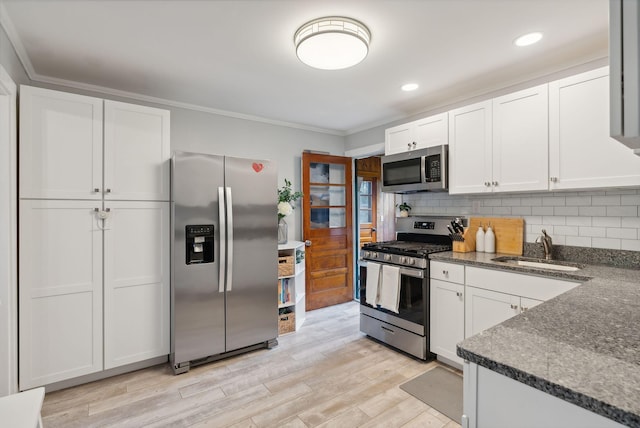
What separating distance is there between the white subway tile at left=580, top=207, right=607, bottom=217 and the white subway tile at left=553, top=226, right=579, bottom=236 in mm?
126

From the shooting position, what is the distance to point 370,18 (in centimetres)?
192

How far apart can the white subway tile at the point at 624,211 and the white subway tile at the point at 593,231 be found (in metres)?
0.12

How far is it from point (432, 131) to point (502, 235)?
45.7 inches

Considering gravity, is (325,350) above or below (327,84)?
below

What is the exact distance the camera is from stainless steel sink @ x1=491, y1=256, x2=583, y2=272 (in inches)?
91.7

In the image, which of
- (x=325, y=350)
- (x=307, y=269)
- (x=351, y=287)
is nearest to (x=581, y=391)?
(x=325, y=350)

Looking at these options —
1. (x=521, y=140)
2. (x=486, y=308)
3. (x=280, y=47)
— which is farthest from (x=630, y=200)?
(x=280, y=47)

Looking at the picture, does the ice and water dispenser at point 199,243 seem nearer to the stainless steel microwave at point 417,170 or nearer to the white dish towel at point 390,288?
the white dish towel at point 390,288

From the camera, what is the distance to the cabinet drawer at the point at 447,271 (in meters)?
2.57

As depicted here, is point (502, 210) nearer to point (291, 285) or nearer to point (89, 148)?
point (291, 285)

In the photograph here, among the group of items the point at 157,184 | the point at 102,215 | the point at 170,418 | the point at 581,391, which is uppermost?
the point at 157,184

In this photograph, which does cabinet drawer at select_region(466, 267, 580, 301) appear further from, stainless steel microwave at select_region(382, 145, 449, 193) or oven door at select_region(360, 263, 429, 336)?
stainless steel microwave at select_region(382, 145, 449, 193)

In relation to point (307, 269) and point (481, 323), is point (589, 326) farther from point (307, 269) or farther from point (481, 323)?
point (307, 269)

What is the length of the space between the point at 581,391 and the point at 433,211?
2.98 m
